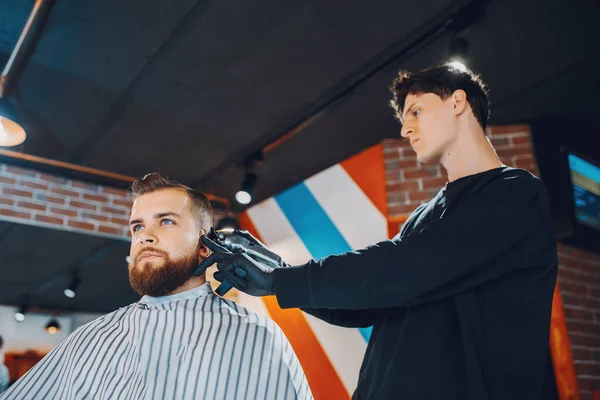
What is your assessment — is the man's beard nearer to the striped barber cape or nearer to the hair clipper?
the striped barber cape

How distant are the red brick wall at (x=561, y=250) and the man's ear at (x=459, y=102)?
191cm

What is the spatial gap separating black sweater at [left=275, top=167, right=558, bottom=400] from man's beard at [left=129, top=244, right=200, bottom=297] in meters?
0.76

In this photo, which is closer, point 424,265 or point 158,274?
point 424,265

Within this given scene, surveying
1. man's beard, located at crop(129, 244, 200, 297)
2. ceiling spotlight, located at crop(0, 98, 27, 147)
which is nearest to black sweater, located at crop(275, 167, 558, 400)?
man's beard, located at crop(129, 244, 200, 297)

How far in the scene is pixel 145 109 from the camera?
323cm

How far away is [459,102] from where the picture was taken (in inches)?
51.8

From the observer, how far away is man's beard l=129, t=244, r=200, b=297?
5.54ft

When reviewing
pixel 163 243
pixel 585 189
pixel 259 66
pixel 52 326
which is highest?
pixel 259 66

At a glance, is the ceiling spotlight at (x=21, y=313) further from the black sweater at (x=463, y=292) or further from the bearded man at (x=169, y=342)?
the black sweater at (x=463, y=292)

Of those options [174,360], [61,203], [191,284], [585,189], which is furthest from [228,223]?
A: [174,360]

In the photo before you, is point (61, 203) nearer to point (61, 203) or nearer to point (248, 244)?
point (61, 203)

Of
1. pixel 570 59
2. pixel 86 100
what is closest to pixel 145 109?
pixel 86 100

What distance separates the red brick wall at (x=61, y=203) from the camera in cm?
385

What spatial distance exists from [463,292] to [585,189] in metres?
2.52
